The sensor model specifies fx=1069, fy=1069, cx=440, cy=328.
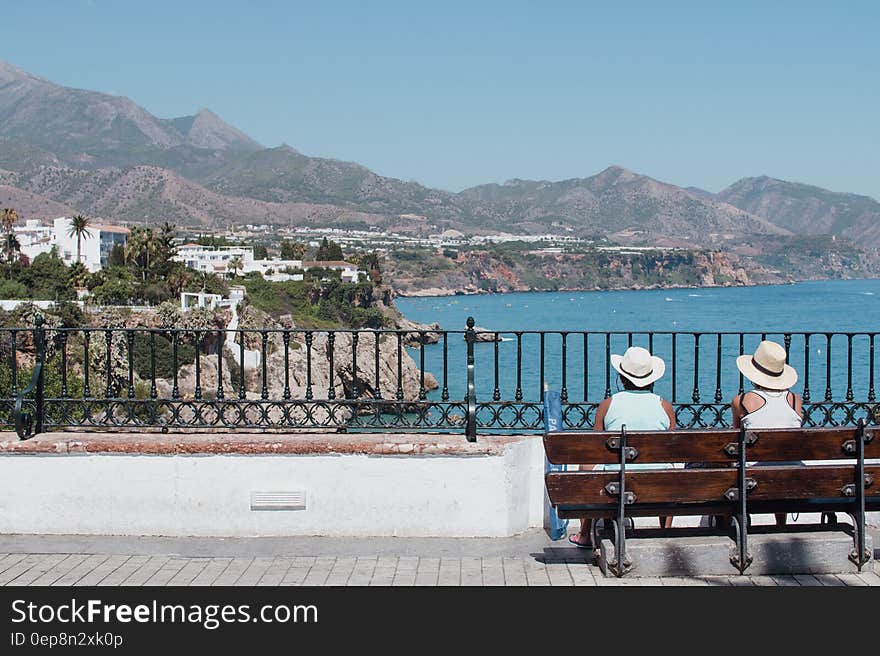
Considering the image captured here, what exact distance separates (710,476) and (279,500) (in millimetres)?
2837

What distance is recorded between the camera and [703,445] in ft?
18.3

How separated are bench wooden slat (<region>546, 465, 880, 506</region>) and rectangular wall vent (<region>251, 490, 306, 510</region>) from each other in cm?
207

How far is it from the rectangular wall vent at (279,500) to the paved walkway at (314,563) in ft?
0.70

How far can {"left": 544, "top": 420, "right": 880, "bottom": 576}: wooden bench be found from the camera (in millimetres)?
5547

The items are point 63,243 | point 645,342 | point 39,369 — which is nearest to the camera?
point 39,369

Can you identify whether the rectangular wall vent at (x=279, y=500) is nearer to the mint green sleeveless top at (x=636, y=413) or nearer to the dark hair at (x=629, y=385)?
the mint green sleeveless top at (x=636, y=413)

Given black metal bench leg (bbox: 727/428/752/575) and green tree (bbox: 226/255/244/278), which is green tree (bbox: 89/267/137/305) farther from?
black metal bench leg (bbox: 727/428/752/575)

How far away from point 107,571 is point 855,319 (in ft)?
377

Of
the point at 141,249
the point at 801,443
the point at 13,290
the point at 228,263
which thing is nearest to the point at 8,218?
the point at 141,249

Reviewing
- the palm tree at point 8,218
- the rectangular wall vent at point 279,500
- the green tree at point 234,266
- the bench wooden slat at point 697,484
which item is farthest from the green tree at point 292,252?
the bench wooden slat at point 697,484

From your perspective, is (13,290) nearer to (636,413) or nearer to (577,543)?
(577,543)

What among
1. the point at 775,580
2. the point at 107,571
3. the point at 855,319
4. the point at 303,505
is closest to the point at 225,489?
the point at 303,505

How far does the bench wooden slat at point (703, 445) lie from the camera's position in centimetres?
552

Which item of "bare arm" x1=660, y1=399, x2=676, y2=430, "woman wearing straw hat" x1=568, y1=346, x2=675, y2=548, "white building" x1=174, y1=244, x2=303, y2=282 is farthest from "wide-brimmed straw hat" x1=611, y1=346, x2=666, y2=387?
"white building" x1=174, y1=244, x2=303, y2=282
